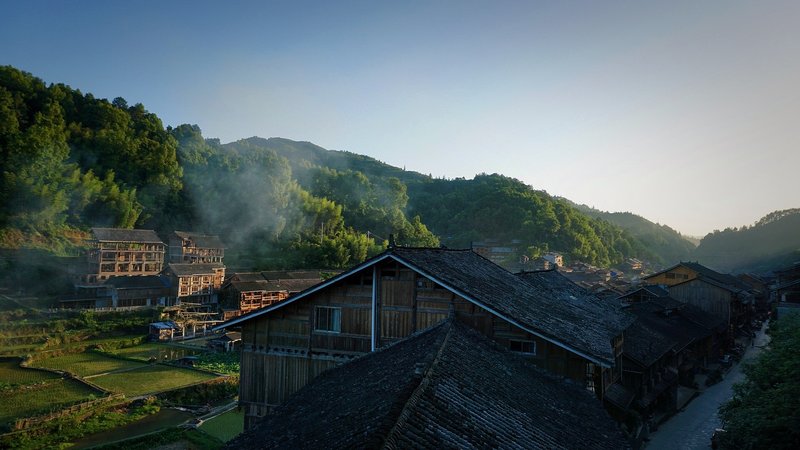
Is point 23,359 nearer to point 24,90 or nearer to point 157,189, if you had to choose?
point 157,189

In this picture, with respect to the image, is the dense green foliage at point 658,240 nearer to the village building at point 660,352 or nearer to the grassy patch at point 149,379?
the village building at point 660,352

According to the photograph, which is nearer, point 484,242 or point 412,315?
point 412,315

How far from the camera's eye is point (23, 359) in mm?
35562

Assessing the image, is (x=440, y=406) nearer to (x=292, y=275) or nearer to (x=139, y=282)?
(x=139, y=282)

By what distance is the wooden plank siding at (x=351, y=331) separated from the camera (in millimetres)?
12352

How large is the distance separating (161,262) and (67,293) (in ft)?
36.7

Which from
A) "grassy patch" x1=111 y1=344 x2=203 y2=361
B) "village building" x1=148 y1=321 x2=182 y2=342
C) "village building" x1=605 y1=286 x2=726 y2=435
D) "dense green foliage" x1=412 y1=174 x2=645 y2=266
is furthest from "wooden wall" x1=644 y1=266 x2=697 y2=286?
"village building" x1=148 y1=321 x2=182 y2=342

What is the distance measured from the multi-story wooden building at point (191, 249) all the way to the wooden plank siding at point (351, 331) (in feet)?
165

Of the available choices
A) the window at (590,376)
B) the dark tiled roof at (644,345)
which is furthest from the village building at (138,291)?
the window at (590,376)

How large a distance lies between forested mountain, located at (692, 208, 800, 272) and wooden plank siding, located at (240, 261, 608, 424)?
9546cm

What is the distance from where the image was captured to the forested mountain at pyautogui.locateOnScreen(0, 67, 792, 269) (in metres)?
56.5

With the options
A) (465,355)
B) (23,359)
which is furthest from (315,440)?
(23,359)

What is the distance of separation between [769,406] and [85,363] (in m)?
42.2

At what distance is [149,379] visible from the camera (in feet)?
110
